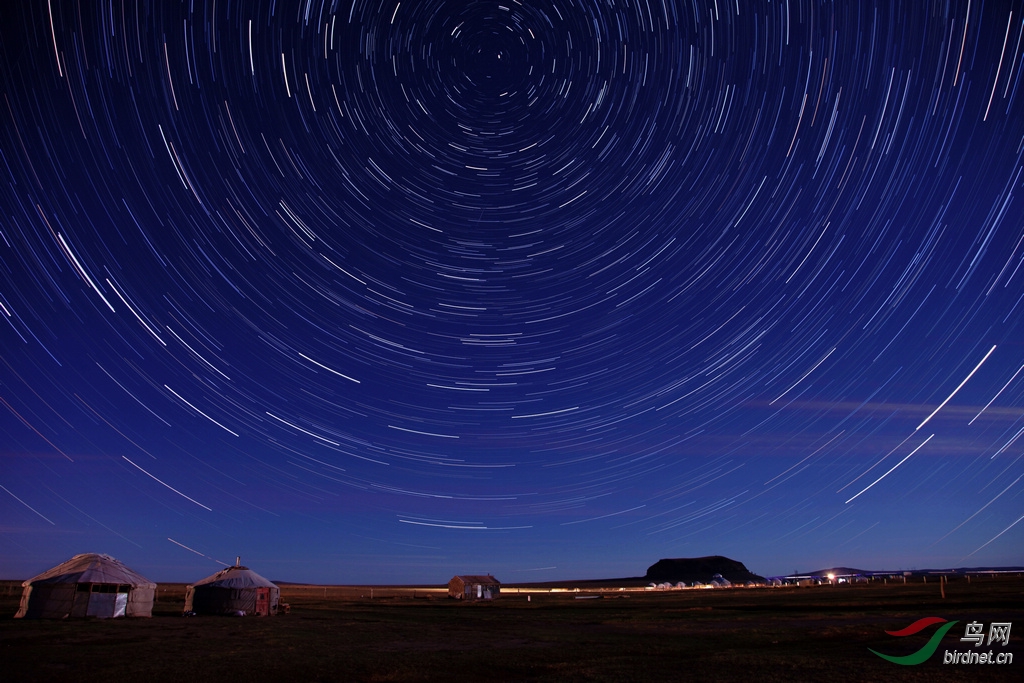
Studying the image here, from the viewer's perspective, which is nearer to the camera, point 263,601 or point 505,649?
point 505,649

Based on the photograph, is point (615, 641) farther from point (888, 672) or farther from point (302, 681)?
point (302, 681)

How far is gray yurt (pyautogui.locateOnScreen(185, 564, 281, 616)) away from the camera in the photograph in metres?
45.8

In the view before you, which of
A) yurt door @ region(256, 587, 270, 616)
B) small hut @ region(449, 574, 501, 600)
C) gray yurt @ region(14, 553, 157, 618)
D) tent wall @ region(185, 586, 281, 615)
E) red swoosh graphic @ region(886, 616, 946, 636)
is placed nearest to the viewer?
red swoosh graphic @ region(886, 616, 946, 636)

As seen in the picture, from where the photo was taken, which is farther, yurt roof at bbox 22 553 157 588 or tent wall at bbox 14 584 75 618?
yurt roof at bbox 22 553 157 588

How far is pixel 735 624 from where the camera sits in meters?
33.5

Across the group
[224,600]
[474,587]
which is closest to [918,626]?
[224,600]

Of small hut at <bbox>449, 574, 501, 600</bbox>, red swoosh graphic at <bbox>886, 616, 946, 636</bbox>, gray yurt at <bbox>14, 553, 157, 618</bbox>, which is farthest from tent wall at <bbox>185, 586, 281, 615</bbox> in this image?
small hut at <bbox>449, 574, 501, 600</bbox>

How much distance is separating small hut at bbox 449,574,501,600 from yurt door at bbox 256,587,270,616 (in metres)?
43.2

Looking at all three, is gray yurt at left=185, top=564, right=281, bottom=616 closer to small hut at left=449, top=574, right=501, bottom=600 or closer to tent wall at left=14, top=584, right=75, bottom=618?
tent wall at left=14, top=584, right=75, bottom=618

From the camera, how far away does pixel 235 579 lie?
47375 mm

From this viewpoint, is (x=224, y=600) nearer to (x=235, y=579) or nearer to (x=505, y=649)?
(x=235, y=579)

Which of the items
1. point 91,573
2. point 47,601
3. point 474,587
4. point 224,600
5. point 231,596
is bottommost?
point 474,587

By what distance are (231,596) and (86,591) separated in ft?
31.3

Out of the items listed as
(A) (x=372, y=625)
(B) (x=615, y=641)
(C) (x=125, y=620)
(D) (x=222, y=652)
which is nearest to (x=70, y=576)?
(C) (x=125, y=620)
